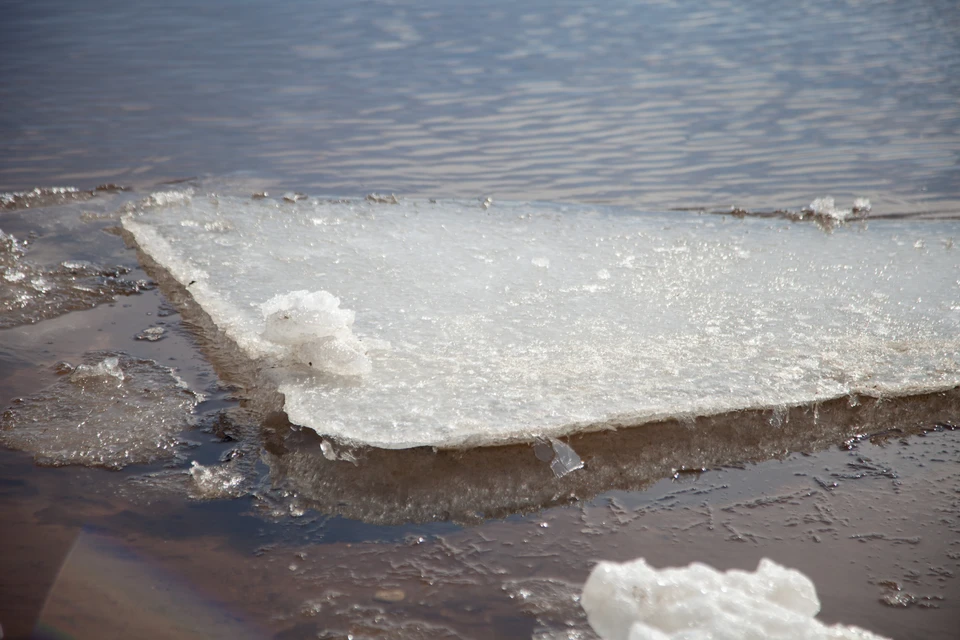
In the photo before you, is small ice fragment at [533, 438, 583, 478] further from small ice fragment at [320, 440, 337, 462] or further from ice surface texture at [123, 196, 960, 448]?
small ice fragment at [320, 440, 337, 462]

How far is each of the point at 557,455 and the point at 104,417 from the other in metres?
1.11

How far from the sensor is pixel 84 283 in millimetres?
2783

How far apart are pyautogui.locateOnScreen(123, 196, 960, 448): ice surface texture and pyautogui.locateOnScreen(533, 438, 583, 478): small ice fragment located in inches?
1.8

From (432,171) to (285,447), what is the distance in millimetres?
2871

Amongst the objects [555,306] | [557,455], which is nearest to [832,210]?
[555,306]

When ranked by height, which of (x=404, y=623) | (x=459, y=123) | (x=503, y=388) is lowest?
(x=404, y=623)

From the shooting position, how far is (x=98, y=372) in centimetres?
213

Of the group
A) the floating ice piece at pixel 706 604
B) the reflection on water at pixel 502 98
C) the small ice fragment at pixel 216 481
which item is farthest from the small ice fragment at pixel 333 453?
the reflection on water at pixel 502 98

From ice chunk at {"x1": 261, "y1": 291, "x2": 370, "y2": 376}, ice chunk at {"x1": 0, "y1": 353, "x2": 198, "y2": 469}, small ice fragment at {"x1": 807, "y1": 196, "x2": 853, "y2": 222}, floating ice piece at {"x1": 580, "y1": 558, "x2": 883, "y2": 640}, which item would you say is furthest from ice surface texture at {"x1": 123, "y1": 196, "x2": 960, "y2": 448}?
floating ice piece at {"x1": 580, "y1": 558, "x2": 883, "y2": 640}

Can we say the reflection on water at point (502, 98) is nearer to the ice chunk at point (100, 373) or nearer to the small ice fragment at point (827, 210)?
the small ice fragment at point (827, 210)

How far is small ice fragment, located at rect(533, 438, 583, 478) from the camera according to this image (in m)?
1.78

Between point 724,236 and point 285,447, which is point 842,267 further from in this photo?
point 285,447

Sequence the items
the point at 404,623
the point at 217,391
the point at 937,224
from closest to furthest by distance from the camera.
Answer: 1. the point at 404,623
2. the point at 217,391
3. the point at 937,224

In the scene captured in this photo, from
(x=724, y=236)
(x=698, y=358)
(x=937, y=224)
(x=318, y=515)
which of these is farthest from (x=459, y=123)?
(x=318, y=515)
